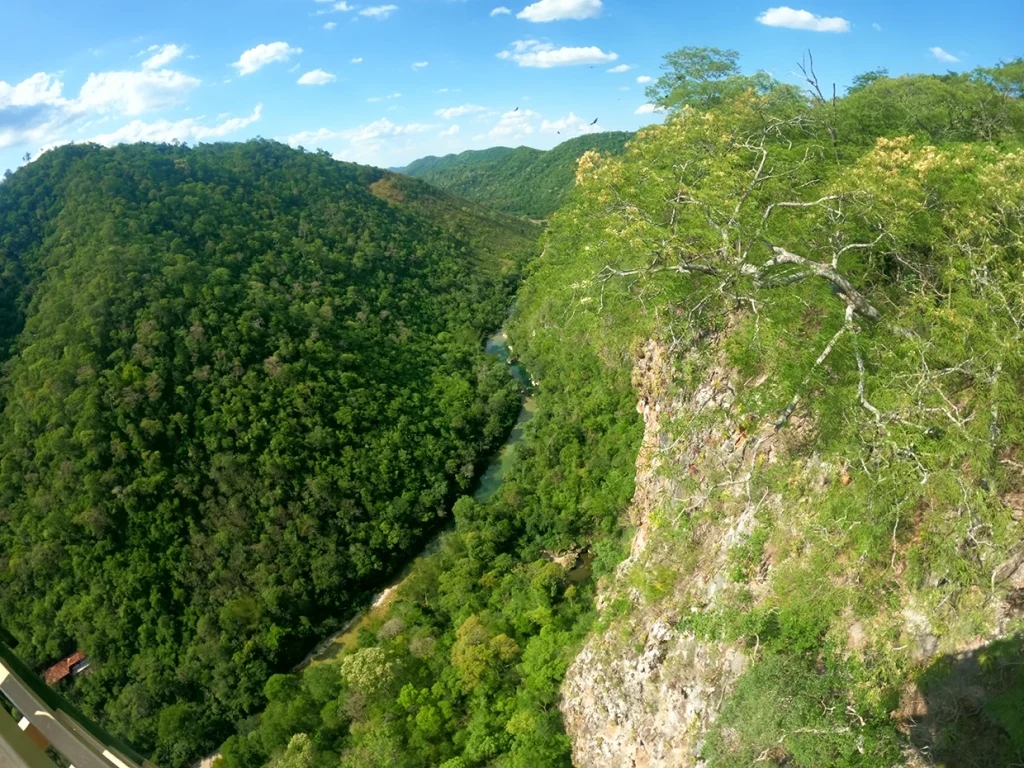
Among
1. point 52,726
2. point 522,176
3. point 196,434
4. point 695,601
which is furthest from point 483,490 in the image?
point 522,176

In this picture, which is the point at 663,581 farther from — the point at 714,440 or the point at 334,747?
the point at 334,747

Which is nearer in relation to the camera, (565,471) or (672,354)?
(672,354)

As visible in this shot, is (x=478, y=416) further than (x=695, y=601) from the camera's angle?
Yes

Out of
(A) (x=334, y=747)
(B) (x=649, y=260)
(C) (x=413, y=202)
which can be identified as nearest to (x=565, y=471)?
(A) (x=334, y=747)

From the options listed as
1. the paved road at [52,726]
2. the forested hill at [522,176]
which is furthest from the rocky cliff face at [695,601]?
the forested hill at [522,176]

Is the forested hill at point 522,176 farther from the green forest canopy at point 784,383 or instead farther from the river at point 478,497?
the green forest canopy at point 784,383

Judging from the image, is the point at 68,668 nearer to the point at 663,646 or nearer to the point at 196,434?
the point at 196,434

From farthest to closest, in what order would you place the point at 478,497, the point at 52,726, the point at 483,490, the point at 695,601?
the point at 483,490 → the point at 478,497 → the point at 695,601 → the point at 52,726
